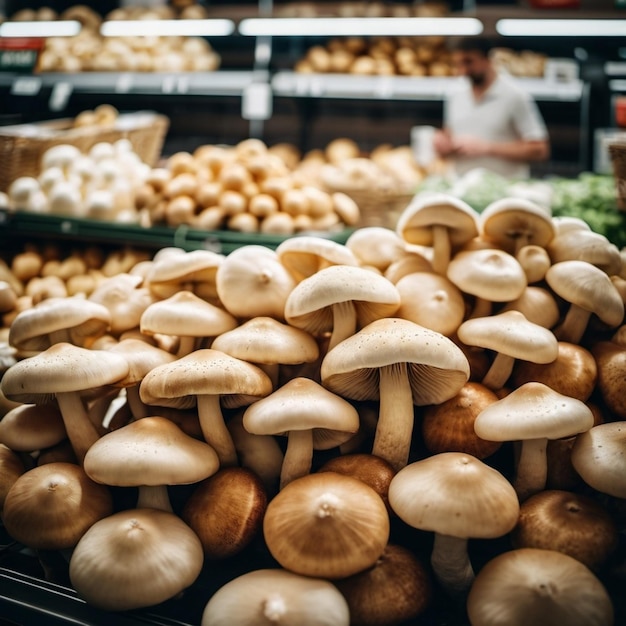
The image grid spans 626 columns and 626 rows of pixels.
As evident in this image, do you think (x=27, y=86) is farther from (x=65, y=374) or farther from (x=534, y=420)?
(x=534, y=420)

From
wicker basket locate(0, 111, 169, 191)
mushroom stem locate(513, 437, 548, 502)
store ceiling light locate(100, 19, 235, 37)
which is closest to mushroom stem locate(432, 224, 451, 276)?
mushroom stem locate(513, 437, 548, 502)

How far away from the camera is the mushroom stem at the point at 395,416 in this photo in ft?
4.40

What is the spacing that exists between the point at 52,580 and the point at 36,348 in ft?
2.20

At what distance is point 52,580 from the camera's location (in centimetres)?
133

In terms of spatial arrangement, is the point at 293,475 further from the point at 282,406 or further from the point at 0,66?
the point at 0,66

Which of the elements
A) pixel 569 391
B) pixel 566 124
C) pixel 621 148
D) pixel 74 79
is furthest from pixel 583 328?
pixel 74 79

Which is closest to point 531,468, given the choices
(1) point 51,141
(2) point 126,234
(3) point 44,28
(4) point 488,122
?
(2) point 126,234

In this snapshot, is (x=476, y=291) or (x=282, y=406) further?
(x=476, y=291)

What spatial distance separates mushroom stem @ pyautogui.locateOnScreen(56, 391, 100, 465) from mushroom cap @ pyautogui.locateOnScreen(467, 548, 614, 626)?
1.01 meters

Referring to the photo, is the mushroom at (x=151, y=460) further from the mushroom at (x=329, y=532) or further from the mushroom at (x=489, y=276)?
the mushroom at (x=489, y=276)

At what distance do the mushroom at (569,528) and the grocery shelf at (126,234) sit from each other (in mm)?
1511

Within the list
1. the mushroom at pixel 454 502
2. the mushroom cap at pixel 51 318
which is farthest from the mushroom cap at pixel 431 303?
the mushroom cap at pixel 51 318

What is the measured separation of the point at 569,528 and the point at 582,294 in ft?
1.89

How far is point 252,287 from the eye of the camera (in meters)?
1.51
